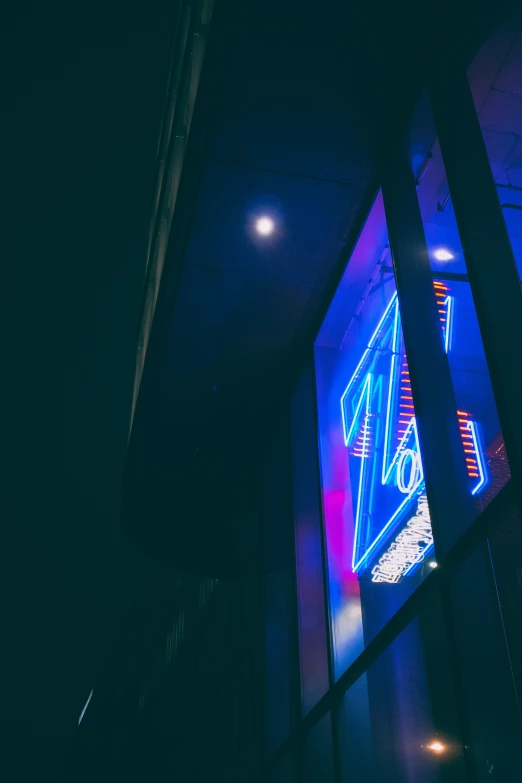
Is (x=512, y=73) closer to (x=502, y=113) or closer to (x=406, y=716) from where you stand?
(x=502, y=113)

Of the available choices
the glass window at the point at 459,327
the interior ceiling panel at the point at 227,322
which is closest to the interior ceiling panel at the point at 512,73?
the glass window at the point at 459,327

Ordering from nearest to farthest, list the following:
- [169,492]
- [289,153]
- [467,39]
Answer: [467,39] < [289,153] < [169,492]

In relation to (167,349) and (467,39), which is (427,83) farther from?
(167,349)

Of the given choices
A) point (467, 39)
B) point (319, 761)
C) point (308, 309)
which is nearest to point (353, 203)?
point (308, 309)

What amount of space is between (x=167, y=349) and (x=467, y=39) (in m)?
3.90

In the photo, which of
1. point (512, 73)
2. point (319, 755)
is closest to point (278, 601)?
point (319, 755)

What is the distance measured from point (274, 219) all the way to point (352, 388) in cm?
155

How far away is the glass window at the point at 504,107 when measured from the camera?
4.42 meters

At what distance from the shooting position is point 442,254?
4.71 meters

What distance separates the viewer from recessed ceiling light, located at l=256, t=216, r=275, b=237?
5.98 m

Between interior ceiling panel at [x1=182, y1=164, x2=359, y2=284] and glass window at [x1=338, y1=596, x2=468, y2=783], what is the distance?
3.31m

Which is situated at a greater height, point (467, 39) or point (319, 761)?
point (467, 39)

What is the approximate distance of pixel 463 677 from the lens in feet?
10.8

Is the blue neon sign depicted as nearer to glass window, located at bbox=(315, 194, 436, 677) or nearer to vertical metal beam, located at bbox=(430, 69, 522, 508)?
glass window, located at bbox=(315, 194, 436, 677)
